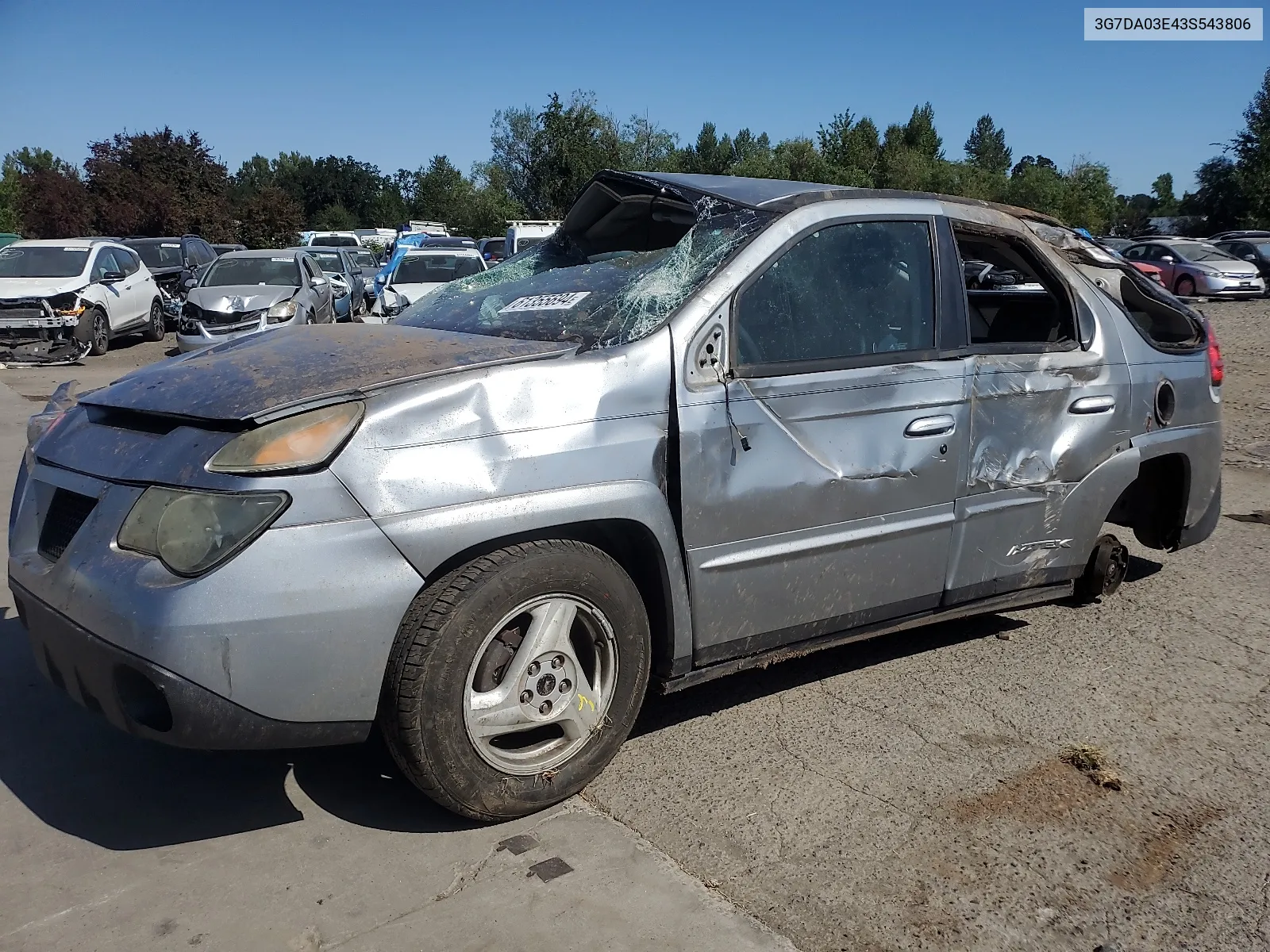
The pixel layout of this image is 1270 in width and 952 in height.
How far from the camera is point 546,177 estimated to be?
42188 mm

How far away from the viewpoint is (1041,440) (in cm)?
409

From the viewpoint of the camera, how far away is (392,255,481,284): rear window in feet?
53.8

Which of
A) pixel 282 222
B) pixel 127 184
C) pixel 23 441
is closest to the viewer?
pixel 23 441

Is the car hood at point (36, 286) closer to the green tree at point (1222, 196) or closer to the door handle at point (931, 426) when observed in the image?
the door handle at point (931, 426)

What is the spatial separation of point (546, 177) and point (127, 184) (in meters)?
15.3

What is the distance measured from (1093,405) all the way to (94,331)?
16.0 m

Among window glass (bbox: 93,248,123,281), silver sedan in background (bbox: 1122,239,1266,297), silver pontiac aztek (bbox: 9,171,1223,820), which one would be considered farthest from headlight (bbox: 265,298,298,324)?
silver sedan in background (bbox: 1122,239,1266,297)

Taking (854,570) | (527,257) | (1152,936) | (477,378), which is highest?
(527,257)

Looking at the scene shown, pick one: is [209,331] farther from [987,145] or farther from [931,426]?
[987,145]

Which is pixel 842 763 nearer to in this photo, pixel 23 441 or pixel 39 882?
pixel 39 882

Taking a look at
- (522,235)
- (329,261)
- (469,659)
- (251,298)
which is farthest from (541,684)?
(329,261)

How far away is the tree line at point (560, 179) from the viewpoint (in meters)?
38.7

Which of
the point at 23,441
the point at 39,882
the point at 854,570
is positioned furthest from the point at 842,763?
the point at 23,441

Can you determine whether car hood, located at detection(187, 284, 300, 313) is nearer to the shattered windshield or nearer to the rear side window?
the shattered windshield
